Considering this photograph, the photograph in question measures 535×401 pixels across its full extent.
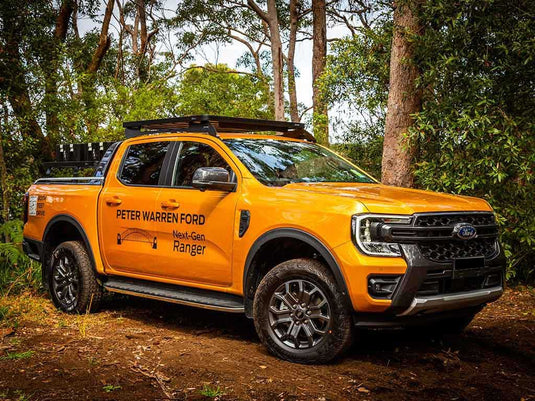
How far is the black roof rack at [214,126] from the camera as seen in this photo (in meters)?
6.23

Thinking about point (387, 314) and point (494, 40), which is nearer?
point (387, 314)

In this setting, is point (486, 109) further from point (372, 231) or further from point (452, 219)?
point (372, 231)

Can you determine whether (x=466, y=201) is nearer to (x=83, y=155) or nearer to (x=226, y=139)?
(x=226, y=139)

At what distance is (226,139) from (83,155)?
4.86 meters

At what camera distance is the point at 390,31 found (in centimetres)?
1098

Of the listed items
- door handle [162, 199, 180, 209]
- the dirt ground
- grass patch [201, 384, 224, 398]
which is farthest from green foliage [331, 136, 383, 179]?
grass patch [201, 384, 224, 398]

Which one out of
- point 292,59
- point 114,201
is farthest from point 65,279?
point 292,59

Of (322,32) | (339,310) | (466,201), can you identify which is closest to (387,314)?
(339,310)

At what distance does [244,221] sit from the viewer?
542 cm

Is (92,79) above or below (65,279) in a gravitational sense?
above

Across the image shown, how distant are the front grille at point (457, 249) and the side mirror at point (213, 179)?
5.77ft

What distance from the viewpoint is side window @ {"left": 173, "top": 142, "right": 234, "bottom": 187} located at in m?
6.03

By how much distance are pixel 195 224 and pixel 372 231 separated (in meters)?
1.83

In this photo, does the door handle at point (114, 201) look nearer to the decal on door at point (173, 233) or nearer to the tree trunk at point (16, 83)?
the decal on door at point (173, 233)
